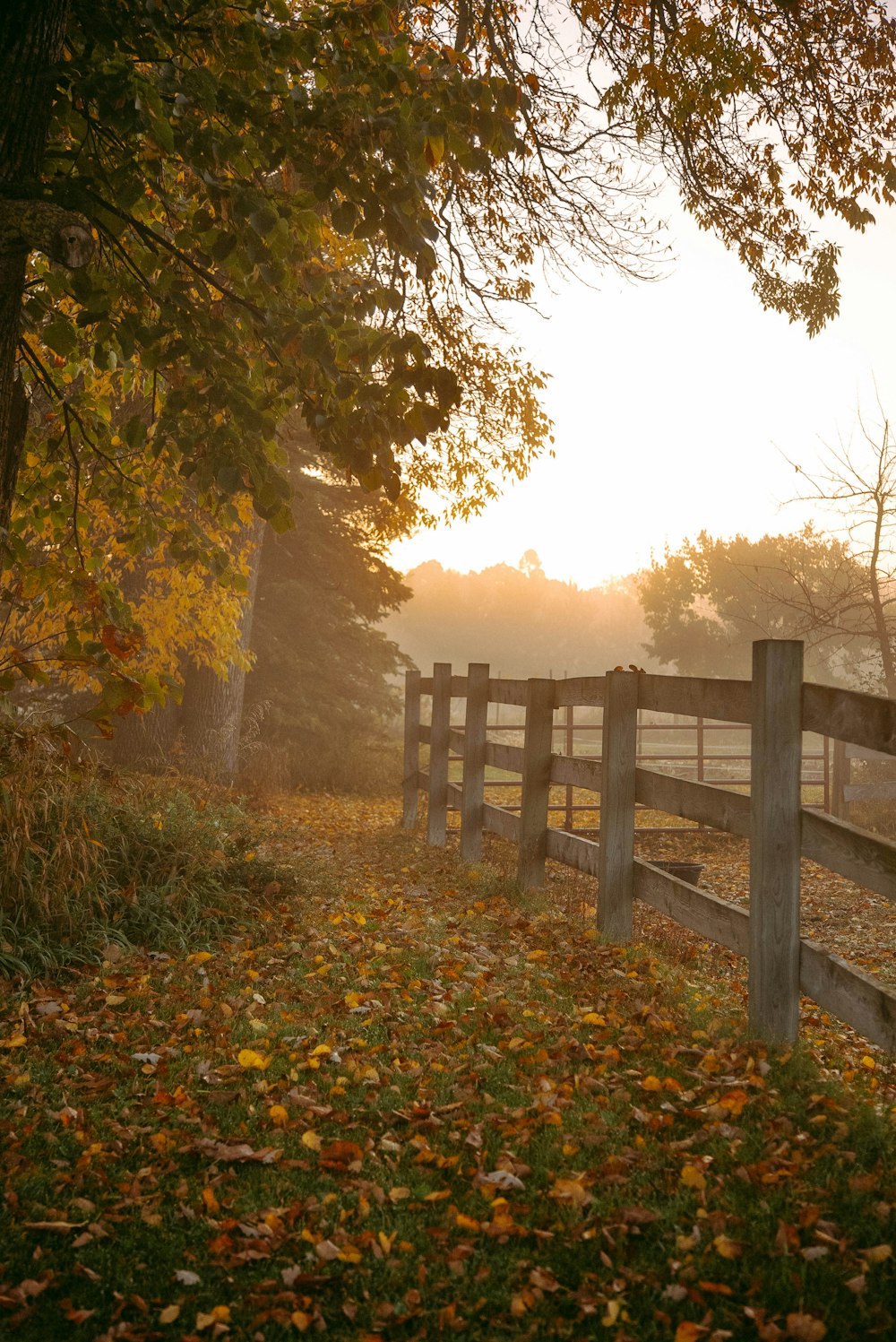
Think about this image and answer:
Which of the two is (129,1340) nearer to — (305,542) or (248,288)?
(248,288)

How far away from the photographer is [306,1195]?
3207 millimetres

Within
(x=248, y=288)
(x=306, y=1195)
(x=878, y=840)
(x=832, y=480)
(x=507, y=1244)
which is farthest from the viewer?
(x=832, y=480)

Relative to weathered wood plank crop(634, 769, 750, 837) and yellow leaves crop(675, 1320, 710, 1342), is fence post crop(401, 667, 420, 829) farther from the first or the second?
yellow leaves crop(675, 1320, 710, 1342)

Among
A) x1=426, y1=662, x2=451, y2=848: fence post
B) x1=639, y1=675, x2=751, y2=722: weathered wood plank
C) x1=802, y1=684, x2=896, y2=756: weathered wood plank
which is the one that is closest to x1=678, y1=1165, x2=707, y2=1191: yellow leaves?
x1=802, y1=684, x2=896, y2=756: weathered wood plank

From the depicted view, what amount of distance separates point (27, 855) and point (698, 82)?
7234 mm

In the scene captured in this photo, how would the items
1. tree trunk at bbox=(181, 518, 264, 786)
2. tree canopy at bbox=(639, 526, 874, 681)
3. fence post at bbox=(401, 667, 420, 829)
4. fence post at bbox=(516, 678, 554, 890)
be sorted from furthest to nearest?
tree canopy at bbox=(639, 526, 874, 681)
tree trunk at bbox=(181, 518, 264, 786)
fence post at bbox=(401, 667, 420, 829)
fence post at bbox=(516, 678, 554, 890)

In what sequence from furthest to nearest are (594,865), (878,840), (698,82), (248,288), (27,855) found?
(698,82) → (594,865) → (27,855) → (248,288) → (878,840)

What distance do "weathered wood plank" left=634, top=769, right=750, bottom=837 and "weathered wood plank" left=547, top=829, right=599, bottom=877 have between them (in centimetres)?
65

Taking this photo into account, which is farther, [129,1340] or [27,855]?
[27,855]

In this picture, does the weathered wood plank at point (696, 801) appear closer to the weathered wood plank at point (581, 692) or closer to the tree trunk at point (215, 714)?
the weathered wood plank at point (581, 692)

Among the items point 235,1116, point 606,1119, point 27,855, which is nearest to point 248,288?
point 27,855

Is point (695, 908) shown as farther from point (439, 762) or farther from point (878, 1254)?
point (439, 762)

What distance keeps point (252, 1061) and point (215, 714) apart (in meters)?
10.1

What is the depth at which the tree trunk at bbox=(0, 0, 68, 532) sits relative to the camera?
3.78 m
